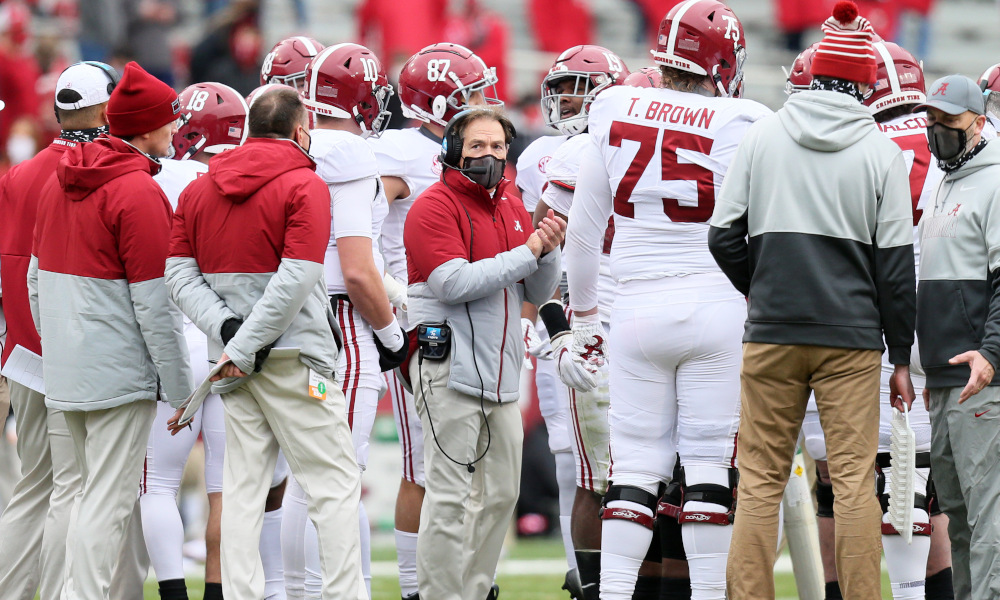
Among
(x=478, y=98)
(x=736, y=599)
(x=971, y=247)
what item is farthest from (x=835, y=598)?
(x=478, y=98)

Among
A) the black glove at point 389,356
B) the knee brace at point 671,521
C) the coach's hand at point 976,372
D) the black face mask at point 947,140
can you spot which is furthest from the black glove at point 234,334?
the black face mask at point 947,140

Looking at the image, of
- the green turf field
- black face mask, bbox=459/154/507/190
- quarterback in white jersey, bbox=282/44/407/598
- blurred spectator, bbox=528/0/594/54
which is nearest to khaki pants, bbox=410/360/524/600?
quarterback in white jersey, bbox=282/44/407/598

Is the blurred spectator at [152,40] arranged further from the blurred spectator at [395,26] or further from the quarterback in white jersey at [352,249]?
the quarterback in white jersey at [352,249]

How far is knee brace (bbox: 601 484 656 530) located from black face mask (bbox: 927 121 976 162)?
1626 millimetres

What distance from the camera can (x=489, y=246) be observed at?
17.8 ft

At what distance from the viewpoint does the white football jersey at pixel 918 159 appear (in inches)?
218

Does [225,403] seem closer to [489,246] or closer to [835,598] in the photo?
[489,246]

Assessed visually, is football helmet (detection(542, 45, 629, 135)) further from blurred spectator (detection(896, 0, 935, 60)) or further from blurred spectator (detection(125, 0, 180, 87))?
blurred spectator (detection(896, 0, 935, 60))

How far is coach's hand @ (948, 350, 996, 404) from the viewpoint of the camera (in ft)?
15.1

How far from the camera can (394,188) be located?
6.06 metres

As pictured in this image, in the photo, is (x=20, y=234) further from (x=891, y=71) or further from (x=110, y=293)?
(x=891, y=71)

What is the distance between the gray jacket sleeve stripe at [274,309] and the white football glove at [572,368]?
1.15 m

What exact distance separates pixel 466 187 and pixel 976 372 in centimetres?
204

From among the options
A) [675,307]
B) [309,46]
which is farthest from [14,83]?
[675,307]
